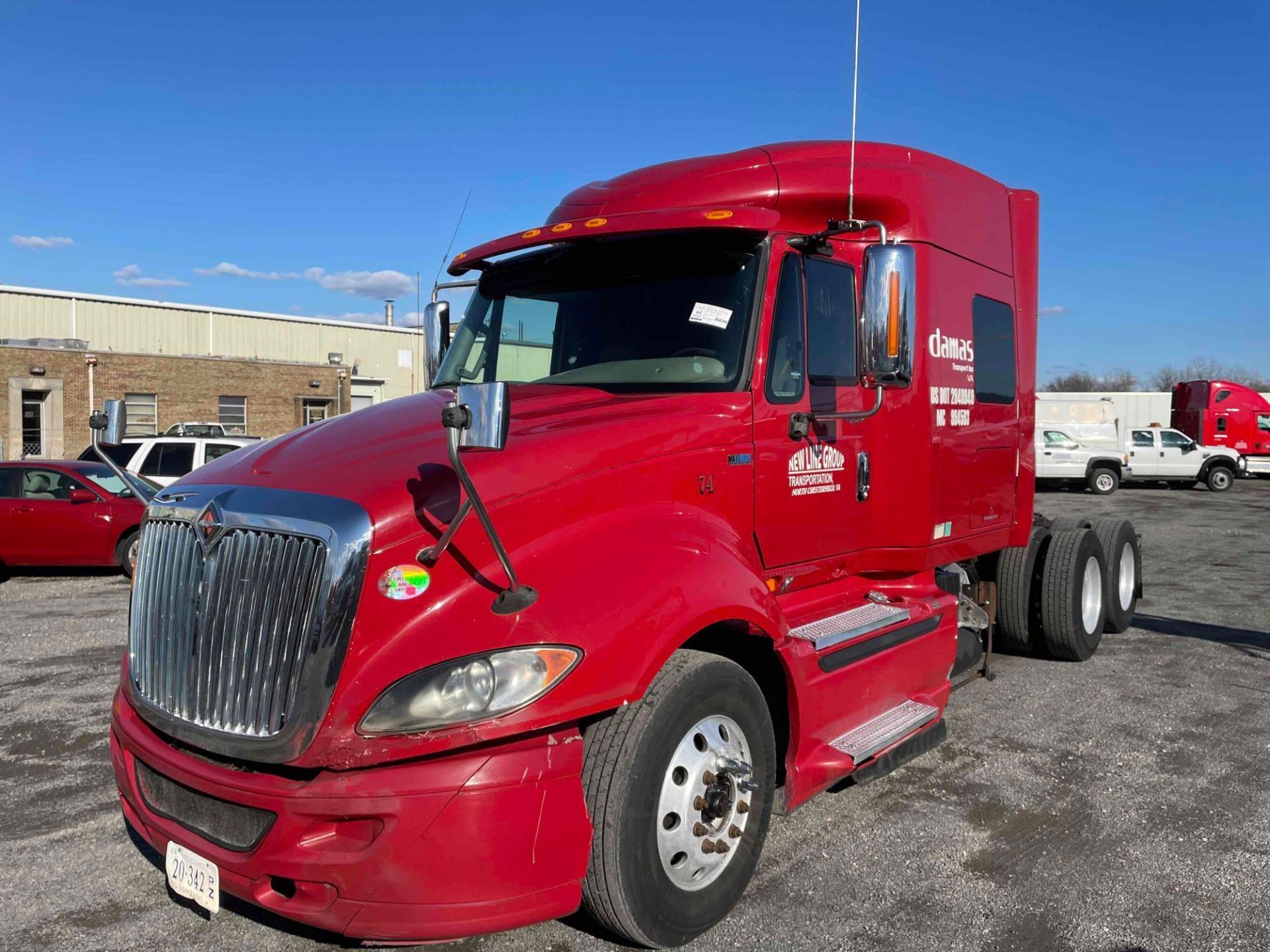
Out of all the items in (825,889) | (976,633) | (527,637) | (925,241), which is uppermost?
(925,241)

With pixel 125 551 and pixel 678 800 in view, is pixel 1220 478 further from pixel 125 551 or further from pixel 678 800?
pixel 678 800

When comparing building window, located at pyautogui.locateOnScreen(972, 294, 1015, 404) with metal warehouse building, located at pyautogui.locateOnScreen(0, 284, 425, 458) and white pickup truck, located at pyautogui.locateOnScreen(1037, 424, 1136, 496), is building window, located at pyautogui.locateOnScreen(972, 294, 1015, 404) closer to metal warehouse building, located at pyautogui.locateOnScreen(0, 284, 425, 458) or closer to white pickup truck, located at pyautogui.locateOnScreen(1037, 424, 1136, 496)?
white pickup truck, located at pyautogui.locateOnScreen(1037, 424, 1136, 496)

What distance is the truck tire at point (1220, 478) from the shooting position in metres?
30.5

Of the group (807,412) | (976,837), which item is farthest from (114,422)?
(976,837)

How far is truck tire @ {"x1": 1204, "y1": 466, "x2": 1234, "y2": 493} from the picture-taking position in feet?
100

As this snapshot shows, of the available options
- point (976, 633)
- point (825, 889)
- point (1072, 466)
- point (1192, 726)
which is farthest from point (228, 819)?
point (1072, 466)

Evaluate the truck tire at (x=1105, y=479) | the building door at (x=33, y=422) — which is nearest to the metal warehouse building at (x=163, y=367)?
the building door at (x=33, y=422)

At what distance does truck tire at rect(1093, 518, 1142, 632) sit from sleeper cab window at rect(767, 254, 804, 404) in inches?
184

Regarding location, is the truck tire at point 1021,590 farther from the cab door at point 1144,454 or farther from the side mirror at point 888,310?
the cab door at point 1144,454

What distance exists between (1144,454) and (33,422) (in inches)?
1351

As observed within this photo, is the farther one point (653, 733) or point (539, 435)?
point (539, 435)

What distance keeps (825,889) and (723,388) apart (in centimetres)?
203

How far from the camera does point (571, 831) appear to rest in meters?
2.99

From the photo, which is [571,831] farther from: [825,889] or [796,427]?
[796,427]
